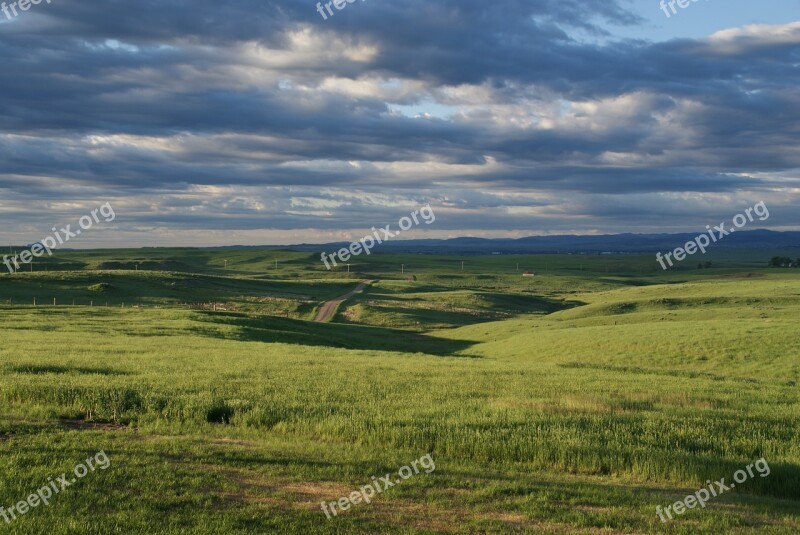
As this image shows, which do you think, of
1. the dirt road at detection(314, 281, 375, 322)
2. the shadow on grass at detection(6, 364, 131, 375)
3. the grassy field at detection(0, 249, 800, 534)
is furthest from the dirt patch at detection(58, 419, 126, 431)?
the dirt road at detection(314, 281, 375, 322)

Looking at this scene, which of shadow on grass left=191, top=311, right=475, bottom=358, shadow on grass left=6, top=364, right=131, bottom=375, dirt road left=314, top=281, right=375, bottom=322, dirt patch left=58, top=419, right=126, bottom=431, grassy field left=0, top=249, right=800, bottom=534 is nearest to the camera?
grassy field left=0, top=249, right=800, bottom=534

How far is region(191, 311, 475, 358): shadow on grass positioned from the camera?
172 feet

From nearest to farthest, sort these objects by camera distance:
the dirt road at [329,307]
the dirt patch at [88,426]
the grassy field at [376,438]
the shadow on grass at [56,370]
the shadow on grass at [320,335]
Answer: the grassy field at [376,438] → the dirt patch at [88,426] → the shadow on grass at [56,370] → the shadow on grass at [320,335] → the dirt road at [329,307]

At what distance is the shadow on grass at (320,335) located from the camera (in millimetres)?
52438

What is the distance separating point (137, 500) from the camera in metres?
10.2

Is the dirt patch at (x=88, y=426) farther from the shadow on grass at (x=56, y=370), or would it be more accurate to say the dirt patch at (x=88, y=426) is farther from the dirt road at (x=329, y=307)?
the dirt road at (x=329, y=307)

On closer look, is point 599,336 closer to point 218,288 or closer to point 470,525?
point 470,525

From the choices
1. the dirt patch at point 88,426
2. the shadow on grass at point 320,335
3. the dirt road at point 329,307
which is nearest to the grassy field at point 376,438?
the dirt patch at point 88,426

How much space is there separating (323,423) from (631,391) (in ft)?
41.2

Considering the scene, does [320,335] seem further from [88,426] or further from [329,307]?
[88,426]

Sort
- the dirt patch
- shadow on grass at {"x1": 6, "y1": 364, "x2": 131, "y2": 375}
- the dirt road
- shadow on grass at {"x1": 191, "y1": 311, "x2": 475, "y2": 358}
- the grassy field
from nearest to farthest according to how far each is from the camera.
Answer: the grassy field, the dirt patch, shadow on grass at {"x1": 6, "y1": 364, "x2": 131, "y2": 375}, shadow on grass at {"x1": 191, "y1": 311, "x2": 475, "y2": 358}, the dirt road

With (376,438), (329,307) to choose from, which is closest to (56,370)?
(376,438)

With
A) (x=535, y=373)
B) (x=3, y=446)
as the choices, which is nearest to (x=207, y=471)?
(x=3, y=446)

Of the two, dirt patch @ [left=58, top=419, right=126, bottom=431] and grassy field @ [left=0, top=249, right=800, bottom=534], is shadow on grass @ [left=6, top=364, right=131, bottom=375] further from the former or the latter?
dirt patch @ [left=58, top=419, right=126, bottom=431]
